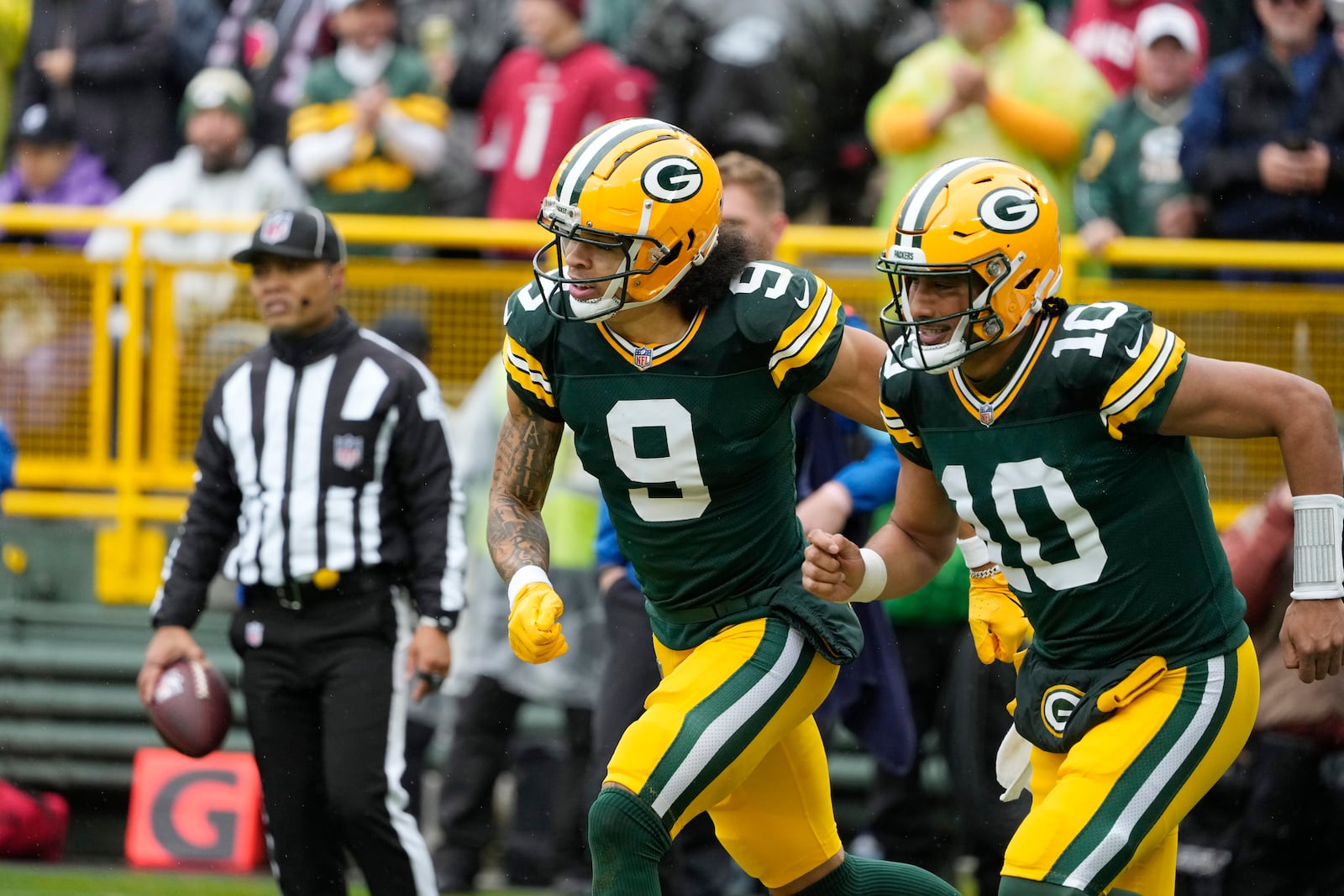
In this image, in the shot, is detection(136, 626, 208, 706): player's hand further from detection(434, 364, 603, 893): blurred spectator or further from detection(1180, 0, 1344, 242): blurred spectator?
detection(1180, 0, 1344, 242): blurred spectator

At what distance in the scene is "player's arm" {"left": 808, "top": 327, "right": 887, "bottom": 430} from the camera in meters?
4.52

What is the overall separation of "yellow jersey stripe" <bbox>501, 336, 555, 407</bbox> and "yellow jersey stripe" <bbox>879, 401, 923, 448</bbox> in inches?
31.4

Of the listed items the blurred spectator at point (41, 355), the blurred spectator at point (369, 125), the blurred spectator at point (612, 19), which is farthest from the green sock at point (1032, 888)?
the blurred spectator at point (612, 19)

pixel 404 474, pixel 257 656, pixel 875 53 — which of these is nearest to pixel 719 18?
pixel 875 53

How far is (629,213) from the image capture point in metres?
4.36

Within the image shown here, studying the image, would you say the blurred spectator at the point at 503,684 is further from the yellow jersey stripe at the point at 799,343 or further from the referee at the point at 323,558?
the yellow jersey stripe at the point at 799,343

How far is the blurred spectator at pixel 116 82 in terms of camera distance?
918 cm

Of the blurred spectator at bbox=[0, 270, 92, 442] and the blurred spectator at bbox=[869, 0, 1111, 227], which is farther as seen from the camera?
the blurred spectator at bbox=[0, 270, 92, 442]

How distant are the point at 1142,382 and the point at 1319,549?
53 centimetres

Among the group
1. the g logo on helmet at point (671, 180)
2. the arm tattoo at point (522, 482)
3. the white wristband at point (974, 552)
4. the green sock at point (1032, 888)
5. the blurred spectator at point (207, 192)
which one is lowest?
the green sock at point (1032, 888)

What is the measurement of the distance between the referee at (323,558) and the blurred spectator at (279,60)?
341 cm

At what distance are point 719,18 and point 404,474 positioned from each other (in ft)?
11.2

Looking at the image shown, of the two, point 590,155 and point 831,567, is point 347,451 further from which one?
point 831,567

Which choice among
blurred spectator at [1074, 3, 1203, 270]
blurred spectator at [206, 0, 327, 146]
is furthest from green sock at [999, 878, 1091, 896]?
blurred spectator at [206, 0, 327, 146]
